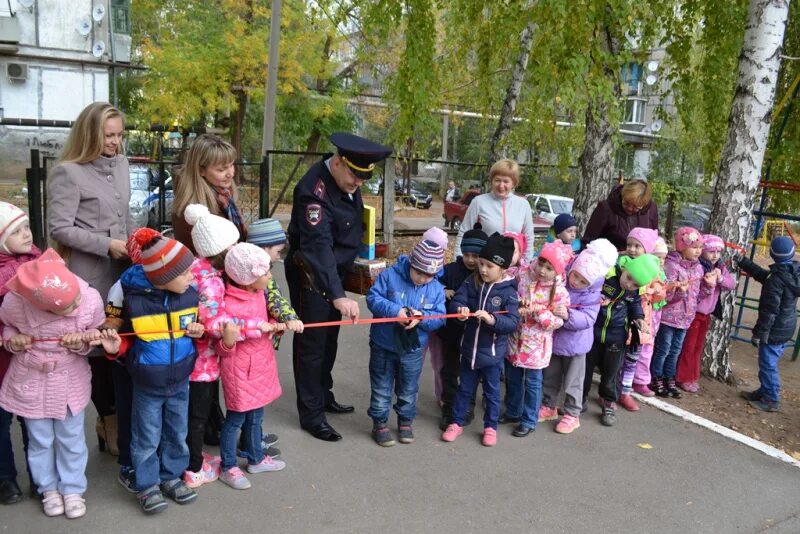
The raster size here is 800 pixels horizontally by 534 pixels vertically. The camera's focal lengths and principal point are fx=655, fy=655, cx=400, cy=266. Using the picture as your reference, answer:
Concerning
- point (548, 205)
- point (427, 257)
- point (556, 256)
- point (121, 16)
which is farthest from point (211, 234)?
point (121, 16)

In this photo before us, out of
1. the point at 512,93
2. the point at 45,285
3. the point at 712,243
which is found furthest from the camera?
the point at 512,93

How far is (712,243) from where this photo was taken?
544 cm

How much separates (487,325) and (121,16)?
79.5 feet

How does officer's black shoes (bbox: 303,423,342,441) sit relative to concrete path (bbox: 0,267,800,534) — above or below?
above

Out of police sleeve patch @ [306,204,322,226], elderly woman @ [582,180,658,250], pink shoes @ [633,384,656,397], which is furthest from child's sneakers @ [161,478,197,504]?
elderly woman @ [582,180,658,250]

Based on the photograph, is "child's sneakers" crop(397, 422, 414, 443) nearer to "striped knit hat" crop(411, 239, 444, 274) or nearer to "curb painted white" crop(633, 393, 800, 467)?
"striped knit hat" crop(411, 239, 444, 274)

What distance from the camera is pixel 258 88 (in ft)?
61.3

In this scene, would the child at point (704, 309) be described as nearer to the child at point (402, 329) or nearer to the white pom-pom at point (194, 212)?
the child at point (402, 329)

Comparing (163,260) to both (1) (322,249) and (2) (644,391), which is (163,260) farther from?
(2) (644,391)

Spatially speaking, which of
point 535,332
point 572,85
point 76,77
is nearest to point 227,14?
point 76,77

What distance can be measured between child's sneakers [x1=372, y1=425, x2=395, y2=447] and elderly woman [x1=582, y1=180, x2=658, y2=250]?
261 centimetres

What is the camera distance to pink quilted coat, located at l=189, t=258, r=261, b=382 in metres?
3.37

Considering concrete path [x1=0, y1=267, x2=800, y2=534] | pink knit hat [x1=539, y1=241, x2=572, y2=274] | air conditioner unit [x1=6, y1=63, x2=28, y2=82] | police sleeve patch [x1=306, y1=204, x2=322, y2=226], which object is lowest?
concrete path [x1=0, y1=267, x2=800, y2=534]

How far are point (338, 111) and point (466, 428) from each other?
60.5 ft
